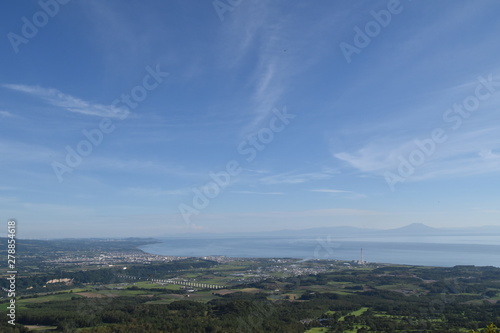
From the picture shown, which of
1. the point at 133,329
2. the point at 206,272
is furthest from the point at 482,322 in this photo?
the point at 206,272

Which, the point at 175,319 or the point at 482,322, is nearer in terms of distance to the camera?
the point at 175,319

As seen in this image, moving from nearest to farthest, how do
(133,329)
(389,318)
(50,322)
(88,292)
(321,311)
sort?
(133,329) → (50,322) → (389,318) → (321,311) → (88,292)

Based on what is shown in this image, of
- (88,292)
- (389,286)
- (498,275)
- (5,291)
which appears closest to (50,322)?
(88,292)

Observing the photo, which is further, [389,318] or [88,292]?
[88,292]

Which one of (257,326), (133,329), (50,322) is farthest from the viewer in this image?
(50,322)

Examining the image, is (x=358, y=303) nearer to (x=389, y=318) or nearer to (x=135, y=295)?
(x=389, y=318)

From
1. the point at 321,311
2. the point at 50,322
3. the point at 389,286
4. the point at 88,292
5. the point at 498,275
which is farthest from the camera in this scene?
the point at 498,275

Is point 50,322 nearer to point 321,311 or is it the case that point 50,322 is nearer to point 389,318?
point 321,311

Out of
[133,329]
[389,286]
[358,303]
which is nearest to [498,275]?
[389,286]

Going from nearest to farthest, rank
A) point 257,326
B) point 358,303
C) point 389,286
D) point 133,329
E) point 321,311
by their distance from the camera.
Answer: point 133,329, point 257,326, point 321,311, point 358,303, point 389,286
